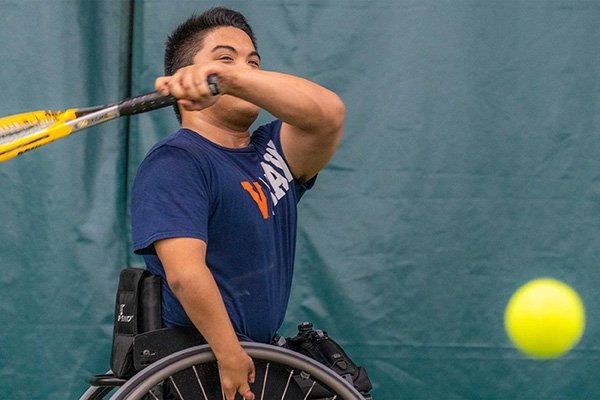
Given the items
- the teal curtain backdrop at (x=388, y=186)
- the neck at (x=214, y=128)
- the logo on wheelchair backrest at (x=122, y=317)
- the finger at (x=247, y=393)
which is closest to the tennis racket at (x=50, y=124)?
the neck at (x=214, y=128)

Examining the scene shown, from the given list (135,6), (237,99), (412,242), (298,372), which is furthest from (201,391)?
(135,6)

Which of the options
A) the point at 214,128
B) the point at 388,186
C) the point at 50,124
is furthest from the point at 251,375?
the point at 388,186

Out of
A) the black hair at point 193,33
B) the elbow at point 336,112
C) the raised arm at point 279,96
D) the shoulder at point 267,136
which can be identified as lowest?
the raised arm at point 279,96

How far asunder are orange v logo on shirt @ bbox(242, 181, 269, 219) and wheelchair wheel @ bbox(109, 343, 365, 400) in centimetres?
33

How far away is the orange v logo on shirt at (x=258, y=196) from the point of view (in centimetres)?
232

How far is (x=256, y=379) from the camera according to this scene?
2287 mm

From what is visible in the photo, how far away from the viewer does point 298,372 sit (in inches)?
90.5

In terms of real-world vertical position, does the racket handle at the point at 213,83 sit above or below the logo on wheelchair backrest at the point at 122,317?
above

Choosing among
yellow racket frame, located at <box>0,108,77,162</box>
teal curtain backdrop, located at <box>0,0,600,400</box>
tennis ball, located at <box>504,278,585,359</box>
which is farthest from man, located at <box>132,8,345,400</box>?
tennis ball, located at <box>504,278,585,359</box>

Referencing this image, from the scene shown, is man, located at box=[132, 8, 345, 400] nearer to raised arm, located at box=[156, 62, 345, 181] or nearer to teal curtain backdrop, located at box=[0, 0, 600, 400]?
raised arm, located at box=[156, 62, 345, 181]

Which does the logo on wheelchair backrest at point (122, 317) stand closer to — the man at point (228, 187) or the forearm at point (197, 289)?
the man at point (228, 187)

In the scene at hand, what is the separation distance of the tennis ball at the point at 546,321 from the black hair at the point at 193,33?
138 cm

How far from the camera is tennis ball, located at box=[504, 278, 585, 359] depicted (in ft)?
11.0

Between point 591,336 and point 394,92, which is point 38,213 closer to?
point 394,92
